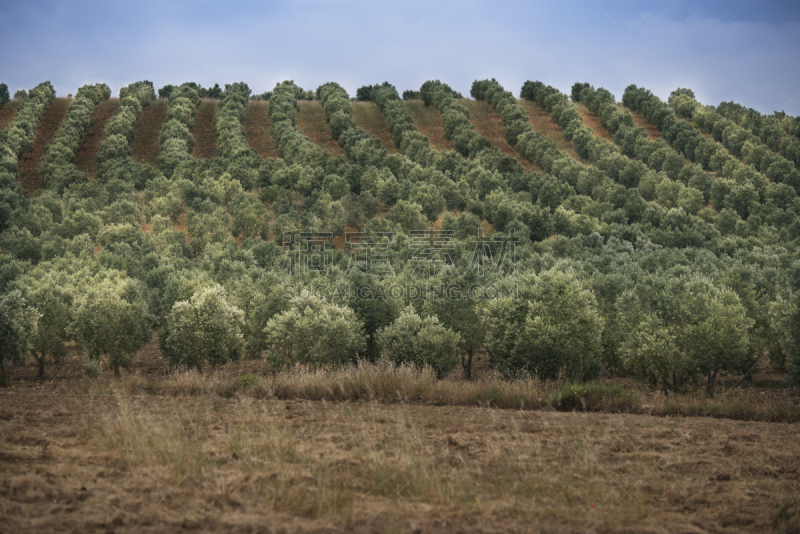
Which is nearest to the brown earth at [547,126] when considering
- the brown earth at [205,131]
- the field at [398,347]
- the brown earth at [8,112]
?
the field at [398,347]

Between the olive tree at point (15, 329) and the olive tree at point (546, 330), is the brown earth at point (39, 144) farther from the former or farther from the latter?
the olive tree at point (546, 330)

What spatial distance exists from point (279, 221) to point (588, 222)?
44.6m

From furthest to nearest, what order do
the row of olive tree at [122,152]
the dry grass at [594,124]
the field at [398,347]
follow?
the dry grass at [594,124], the row of olive tree at [122,152], the field at [398,347]

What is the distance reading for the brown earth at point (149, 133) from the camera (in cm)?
10038

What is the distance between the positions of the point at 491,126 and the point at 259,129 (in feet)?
176

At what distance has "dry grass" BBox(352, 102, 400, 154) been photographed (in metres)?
108

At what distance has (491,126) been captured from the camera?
11638 cm

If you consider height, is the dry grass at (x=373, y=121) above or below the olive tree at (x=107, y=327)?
above

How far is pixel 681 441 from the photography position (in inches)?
548

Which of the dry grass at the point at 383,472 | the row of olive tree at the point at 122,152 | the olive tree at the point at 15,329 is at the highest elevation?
the row of olive tree at the point at 122,152

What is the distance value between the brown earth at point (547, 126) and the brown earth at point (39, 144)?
99.9 meters

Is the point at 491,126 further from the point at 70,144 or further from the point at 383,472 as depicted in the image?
the point at 383,472

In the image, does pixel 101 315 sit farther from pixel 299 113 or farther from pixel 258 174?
pixel 299 113

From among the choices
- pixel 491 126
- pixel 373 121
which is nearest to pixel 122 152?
pixel 373 121
